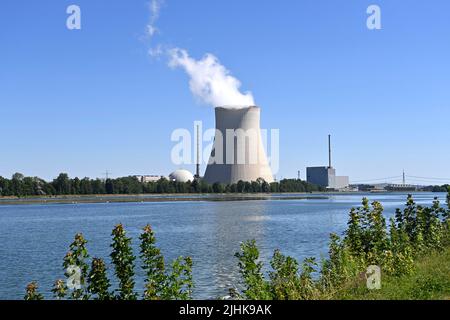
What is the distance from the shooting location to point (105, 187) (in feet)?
319

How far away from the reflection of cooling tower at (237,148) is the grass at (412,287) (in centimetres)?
6819

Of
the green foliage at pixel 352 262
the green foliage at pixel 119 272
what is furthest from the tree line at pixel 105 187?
the green foliage at pixel 119 272

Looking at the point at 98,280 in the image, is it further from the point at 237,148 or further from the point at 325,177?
the point at 325,177

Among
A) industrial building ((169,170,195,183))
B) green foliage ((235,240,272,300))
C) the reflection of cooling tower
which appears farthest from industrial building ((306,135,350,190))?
green foliage ((235,240,272,300))

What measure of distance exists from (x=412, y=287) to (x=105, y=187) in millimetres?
92900

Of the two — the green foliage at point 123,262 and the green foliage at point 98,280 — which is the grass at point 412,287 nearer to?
the green foliage at point 123,262

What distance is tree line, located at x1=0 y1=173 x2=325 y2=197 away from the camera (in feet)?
279

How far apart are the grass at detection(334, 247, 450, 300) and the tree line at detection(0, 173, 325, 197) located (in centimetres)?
8215

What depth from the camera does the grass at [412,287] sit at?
720cm

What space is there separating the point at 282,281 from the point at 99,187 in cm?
8941

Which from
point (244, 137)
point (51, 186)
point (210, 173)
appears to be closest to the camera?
point (244, 137)

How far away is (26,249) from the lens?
20.4 meters
